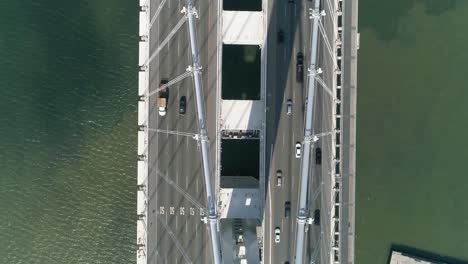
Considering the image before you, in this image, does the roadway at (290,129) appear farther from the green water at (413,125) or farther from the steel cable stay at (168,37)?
the steel cable stay at (168,37)

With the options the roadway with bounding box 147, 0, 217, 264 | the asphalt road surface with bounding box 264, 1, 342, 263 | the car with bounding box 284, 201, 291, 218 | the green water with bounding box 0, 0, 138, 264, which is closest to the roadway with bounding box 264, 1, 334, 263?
the asphalt road surface with bounding box 264, 1, 342, 263

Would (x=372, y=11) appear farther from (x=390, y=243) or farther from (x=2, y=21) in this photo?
(x=2, y=21)

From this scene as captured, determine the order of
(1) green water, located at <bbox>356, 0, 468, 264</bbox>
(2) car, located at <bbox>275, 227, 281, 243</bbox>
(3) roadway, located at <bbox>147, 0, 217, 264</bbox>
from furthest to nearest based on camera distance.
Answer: (1) green water, located at <bbox>356, 0, 468, 264</bbox> → (3) roadway, located at <bbox>147, 0, 217, 264</bbox> → (2) car, located at <bbox>275, 227, 281, 243</bbox>

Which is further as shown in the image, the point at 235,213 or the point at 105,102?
the point at 105,102

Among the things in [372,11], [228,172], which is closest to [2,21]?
[228,172]

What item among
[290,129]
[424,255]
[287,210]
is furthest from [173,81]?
[424,255]

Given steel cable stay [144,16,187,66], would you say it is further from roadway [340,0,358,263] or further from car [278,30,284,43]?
roadway [340,0,358,263]

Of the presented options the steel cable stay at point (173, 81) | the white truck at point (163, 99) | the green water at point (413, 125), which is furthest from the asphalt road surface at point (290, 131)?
the white truck at point (163, 99)
